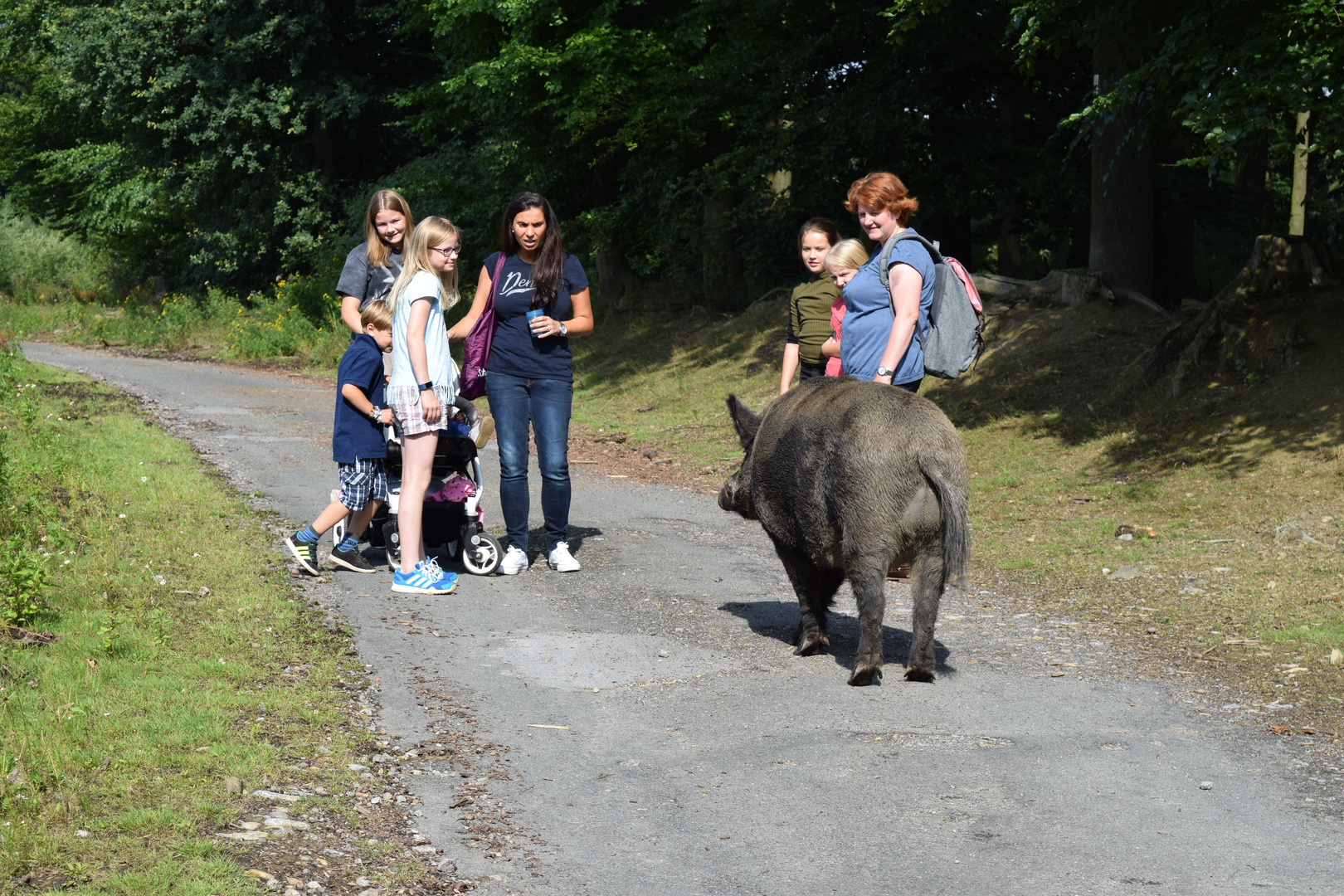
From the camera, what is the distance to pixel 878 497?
17.9 ft

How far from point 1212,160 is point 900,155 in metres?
7.43

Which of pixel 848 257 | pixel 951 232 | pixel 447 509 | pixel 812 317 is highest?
pixel 951 232

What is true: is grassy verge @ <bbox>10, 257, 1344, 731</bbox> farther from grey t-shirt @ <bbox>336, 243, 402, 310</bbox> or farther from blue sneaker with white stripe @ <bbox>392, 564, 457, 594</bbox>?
grey t-shirt @ <bbox>336, 243, 402, 310</bbox>

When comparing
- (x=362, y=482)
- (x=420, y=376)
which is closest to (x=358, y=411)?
(x=362, y=482)

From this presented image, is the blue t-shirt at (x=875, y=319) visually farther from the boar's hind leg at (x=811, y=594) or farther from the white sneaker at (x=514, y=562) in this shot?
the white sneaker at (x=514, y=562)

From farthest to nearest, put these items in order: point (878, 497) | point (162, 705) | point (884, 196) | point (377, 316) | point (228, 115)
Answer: point (228, 115)
point (377, 316)
point (884, 196)
point (878, 497)
point (162, 705)

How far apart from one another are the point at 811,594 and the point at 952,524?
0.99m

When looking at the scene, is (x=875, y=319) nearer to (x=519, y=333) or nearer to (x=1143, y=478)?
(x=519, y=333)

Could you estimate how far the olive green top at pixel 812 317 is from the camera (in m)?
7.50

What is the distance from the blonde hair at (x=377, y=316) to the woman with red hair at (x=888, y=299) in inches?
107

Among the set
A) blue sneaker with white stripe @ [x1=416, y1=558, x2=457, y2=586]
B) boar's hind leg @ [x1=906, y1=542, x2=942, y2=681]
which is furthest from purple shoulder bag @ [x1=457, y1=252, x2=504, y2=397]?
boar's hind leg @ [x1=906, y1=542, x2=942, y2=681]

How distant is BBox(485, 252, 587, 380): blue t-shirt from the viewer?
7590 millimetres

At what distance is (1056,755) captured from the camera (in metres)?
4.73

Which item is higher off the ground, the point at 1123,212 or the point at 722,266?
the point at 1123,212
